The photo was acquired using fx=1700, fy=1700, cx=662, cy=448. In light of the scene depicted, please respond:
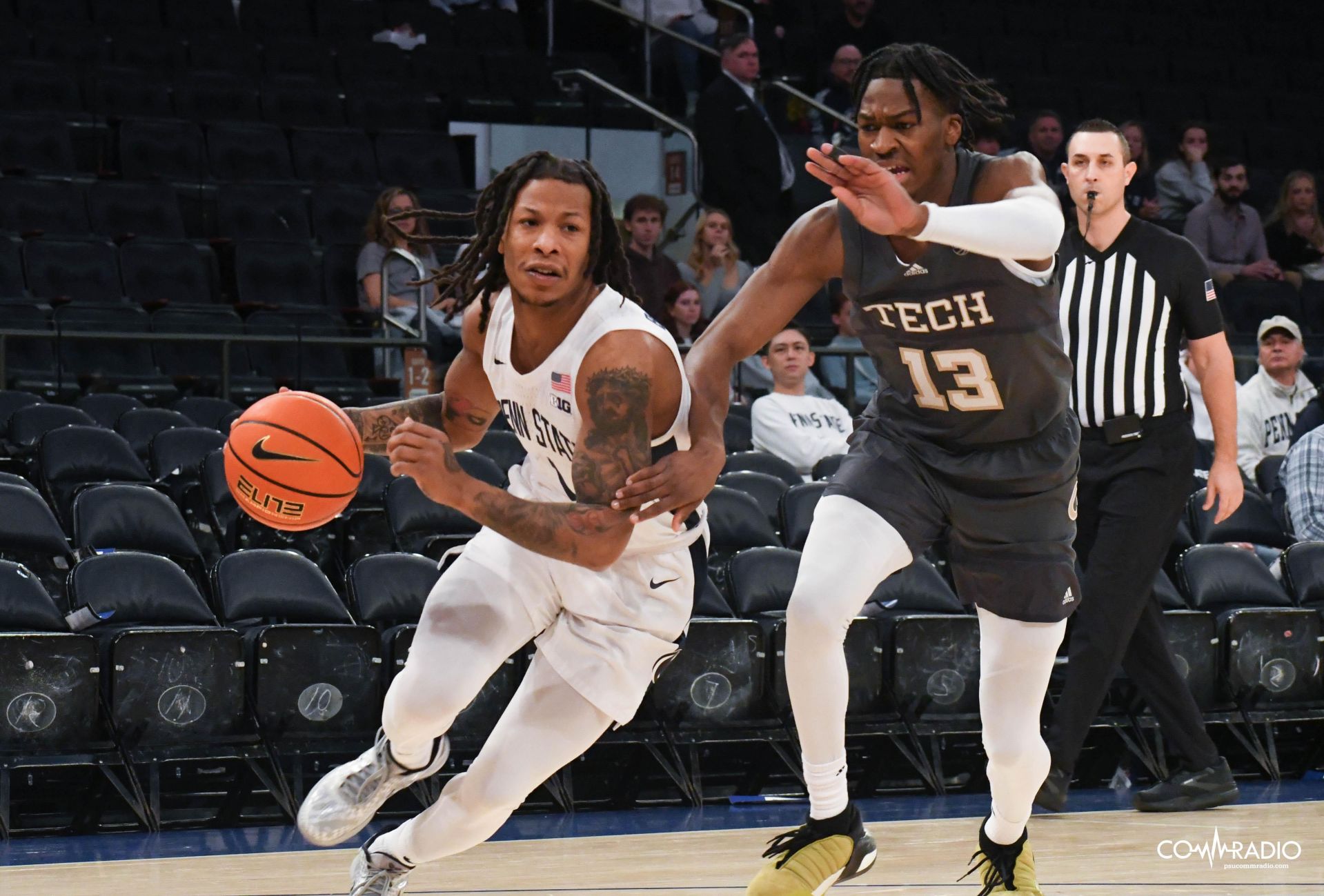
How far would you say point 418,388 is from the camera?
8117 mm

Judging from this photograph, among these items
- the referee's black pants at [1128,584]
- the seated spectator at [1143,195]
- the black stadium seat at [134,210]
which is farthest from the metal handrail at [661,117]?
the referee's black pants at [1128,584]

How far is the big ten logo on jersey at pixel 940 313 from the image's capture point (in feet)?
11.9

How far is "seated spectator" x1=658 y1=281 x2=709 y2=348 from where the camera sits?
28.4 feet

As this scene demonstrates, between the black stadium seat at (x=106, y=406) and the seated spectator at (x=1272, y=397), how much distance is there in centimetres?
540

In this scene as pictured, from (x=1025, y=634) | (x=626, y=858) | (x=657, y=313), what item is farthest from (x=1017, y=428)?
(x=657, y=313)

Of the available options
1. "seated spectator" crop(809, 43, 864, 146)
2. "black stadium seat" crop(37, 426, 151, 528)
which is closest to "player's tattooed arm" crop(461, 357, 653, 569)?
"black stadium seat" crop(37, 426, 151, 528)

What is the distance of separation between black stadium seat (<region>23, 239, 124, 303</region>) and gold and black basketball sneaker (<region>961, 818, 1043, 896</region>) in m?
6.27

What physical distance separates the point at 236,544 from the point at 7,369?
2.46 m

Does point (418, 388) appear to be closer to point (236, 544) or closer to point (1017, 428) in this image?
point (236, 544)

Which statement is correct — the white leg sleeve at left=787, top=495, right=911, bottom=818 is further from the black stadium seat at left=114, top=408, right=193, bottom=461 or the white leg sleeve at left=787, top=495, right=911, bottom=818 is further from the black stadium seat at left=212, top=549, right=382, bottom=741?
the black stadium seat at left=114, top=408, right=193, bottom=461

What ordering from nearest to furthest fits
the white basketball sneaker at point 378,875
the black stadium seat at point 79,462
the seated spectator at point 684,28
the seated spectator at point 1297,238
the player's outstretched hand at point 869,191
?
1. the player's outstretched hand at point 869,191
2. the white basketball sneaker at point 378,875
3. the black stadium seat at point 79,462
4. the seated spectator at point 1297,238
5. the seated spectator at point 684,28

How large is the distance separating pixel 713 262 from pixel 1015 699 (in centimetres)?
581

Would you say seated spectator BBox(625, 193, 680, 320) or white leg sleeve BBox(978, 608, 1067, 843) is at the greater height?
seated spectator BBox(625, 193, 680, 320)

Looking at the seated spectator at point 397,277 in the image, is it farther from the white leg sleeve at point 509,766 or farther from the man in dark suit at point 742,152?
the white leg sleeve at point 509,766
